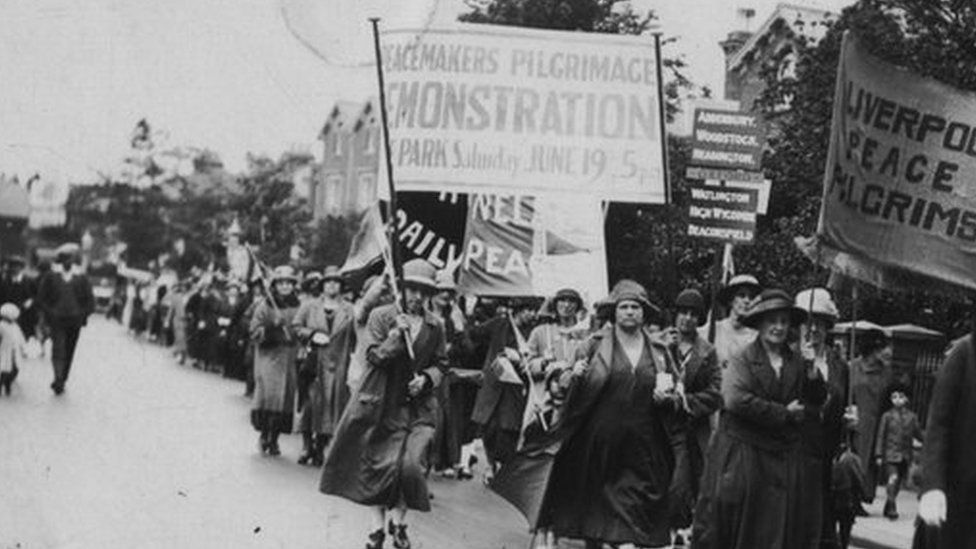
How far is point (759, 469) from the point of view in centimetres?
821

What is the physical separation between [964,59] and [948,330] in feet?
12.2

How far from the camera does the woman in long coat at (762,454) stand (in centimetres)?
818

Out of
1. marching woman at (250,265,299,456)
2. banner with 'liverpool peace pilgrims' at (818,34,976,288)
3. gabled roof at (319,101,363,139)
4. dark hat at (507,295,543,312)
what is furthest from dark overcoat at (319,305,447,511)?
gabled roof at (319,101,363,139)

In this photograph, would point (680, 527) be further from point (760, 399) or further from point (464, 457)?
point (464, 457)

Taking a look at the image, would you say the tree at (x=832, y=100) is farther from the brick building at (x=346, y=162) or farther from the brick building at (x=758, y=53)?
the brick building at (x=346, y=162)

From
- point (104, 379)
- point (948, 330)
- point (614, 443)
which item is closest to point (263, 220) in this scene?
point (104, 379)

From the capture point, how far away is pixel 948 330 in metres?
22.9

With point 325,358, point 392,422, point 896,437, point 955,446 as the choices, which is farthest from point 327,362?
point 955,446

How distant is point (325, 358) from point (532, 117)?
4013 millimetres

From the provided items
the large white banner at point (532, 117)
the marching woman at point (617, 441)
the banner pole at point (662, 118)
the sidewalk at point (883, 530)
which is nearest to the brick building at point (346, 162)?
the sidewalk at point (883, 530)

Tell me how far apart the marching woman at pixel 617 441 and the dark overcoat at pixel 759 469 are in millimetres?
1168

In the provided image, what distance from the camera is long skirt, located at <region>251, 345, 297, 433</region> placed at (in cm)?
1639

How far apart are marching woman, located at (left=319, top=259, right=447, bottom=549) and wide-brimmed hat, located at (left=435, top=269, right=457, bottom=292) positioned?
3.33 meters

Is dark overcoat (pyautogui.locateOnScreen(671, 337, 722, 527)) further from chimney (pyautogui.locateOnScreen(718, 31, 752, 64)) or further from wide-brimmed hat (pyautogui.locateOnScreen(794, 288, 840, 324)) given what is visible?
chimney (pyautogui.locateOnScreen(718, 31, 752, 64))
